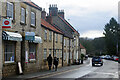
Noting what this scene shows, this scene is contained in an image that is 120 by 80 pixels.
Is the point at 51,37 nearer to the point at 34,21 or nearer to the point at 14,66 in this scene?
the point at 34,21

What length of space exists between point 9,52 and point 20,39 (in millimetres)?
1463

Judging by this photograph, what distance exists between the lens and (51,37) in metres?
28.3

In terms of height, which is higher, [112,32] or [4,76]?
[112,32]

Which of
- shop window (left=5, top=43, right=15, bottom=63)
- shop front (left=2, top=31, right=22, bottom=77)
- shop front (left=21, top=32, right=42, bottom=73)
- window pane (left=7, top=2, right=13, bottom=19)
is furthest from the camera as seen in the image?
shop front (left=21, top=32, right=42, bottom=73)

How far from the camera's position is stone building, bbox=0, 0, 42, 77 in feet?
Answer: 52.7

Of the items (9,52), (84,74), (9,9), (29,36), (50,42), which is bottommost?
(84,74)

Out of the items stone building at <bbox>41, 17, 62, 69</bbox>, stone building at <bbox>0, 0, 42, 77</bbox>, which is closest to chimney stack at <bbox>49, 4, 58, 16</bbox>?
stone building at <bbox>41, 17, 62, 69</bbox>

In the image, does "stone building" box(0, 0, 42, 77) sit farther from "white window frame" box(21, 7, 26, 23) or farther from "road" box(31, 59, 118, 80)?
"road" box(31, 59, 118, 80)

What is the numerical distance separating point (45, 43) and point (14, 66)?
8.56 metres

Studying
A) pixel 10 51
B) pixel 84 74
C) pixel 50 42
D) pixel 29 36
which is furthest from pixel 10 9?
pixel 50 42

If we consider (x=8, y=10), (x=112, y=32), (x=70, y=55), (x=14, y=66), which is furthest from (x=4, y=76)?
(x=112, y=32)

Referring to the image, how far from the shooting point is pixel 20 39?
56.7 ft

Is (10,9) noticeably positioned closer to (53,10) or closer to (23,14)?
(23,14)

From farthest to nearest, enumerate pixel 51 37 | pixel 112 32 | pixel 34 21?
pixel 112 32
pixel 51 37
pixel 34 21
